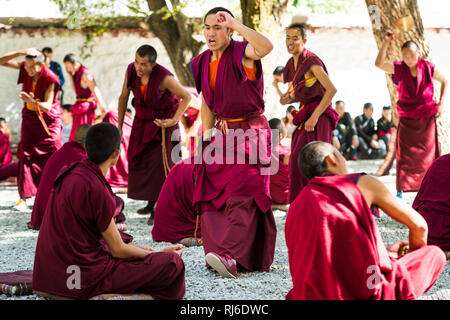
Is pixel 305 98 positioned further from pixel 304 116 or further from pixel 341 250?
pixel 341 250

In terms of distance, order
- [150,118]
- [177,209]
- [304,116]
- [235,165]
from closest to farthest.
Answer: [235,165], [177,209], [304,116], [150,118]

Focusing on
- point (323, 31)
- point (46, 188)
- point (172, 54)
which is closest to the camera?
point (46, 188)

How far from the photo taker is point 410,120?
22.6 ft

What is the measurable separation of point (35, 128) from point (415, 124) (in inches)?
160

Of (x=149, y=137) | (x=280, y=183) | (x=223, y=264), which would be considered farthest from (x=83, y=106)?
(x=223, y=264)

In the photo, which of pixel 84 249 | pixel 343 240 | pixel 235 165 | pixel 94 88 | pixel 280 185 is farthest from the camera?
pixel 94 88

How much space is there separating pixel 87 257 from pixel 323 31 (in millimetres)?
11096

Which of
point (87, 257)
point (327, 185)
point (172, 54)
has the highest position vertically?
point (172, 54)

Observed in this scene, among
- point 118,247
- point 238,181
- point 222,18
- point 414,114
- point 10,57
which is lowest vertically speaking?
point 118,247

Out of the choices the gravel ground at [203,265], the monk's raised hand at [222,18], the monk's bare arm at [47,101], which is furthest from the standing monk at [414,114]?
the monk's bare arm at [47,101]

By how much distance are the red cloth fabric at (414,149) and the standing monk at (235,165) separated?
3080 mm

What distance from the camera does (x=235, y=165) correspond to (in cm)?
418
